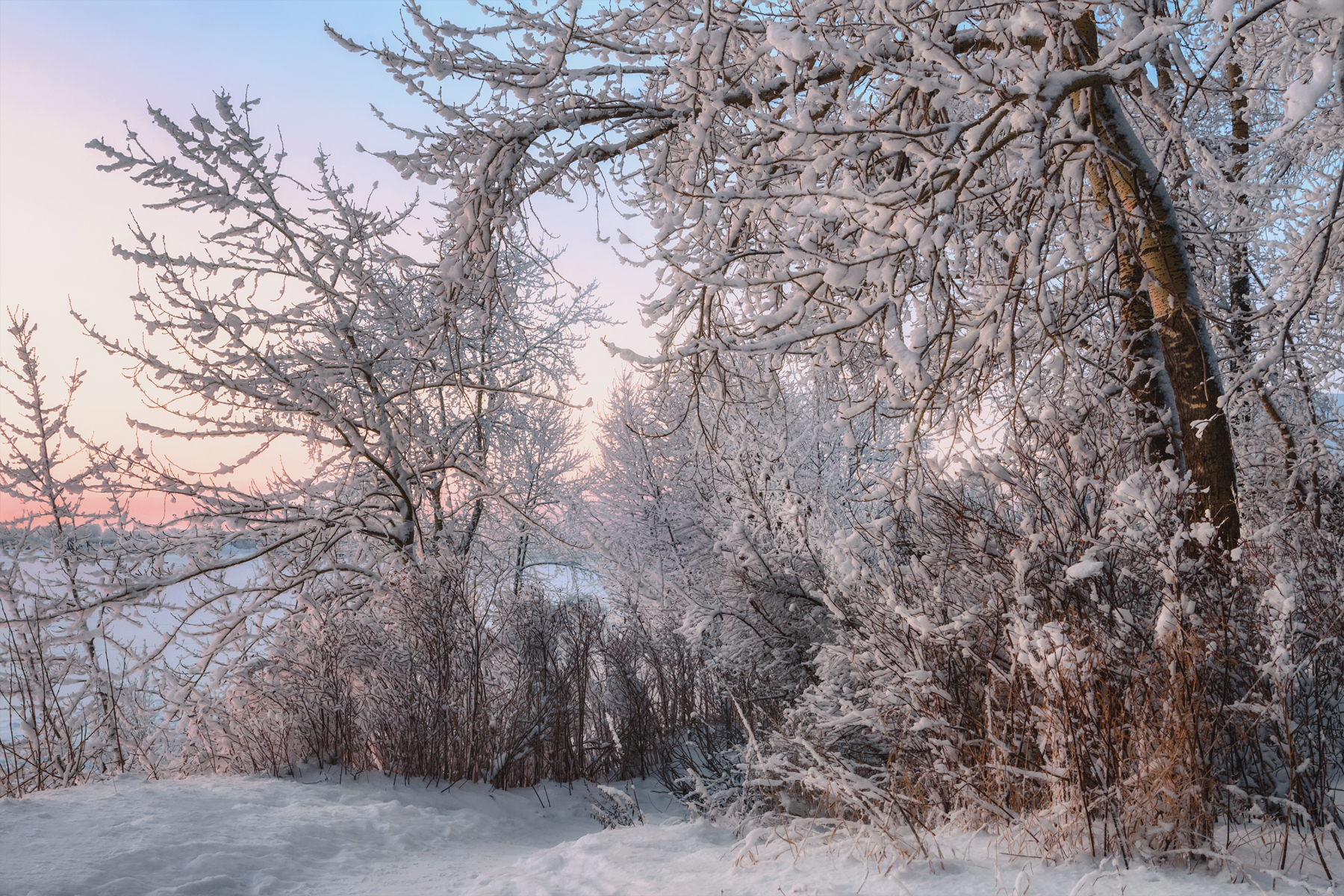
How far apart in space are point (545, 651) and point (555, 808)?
1.51 m

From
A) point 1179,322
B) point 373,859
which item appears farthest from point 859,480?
point 373,859

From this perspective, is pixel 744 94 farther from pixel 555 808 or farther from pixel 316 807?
pixel 555 808

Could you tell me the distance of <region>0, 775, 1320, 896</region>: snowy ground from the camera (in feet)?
7.76

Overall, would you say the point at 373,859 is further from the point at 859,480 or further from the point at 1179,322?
the point at 1179,322

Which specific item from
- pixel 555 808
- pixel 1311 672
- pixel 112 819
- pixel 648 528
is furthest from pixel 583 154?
pixel 648 528

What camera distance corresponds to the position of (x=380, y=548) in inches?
285

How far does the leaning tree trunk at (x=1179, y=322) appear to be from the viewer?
3.82 meters

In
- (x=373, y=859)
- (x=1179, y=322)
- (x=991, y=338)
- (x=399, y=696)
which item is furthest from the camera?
(x=399, y=696)

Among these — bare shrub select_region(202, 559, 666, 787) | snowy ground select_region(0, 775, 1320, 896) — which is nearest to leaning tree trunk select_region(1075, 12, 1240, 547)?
snowy ground select_region(0, 775, 1320, 896)

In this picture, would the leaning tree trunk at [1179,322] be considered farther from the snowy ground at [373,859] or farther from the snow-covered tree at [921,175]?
the snowy ground at [373,859]

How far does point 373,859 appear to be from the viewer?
3834 millimetres

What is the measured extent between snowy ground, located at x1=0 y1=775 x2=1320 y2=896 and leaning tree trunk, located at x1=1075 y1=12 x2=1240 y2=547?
2.31 metres

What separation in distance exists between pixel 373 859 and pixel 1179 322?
519cm

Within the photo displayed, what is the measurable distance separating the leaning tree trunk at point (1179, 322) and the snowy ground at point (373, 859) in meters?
2.31
